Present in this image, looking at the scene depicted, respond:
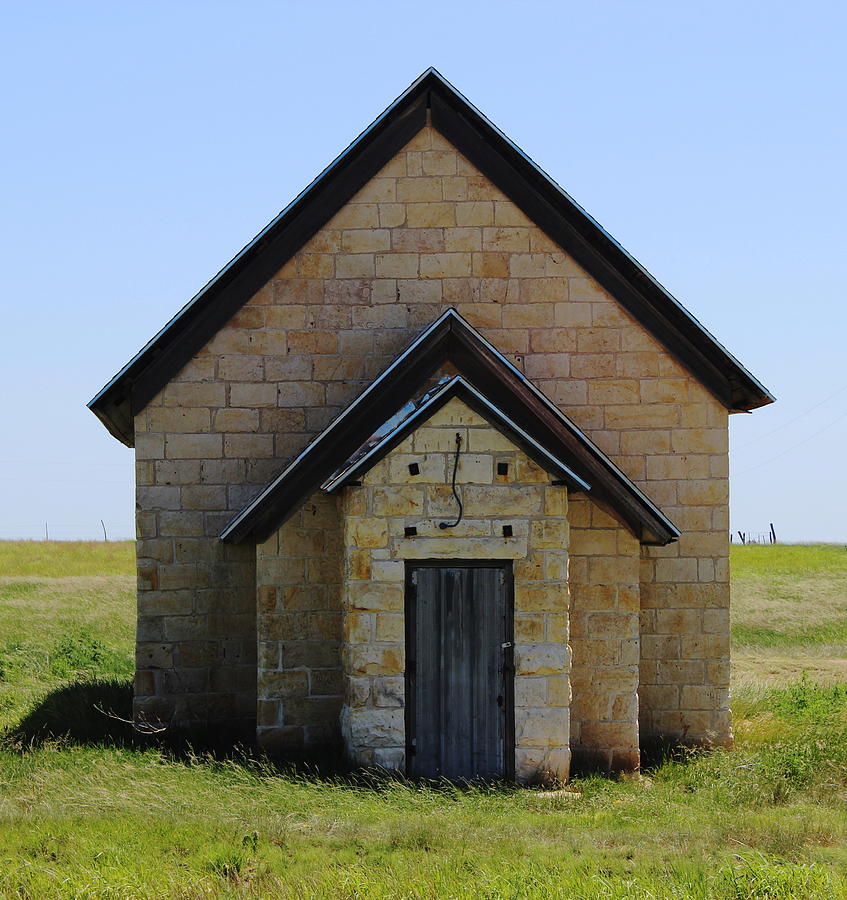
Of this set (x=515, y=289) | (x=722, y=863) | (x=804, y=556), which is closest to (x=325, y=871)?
(x=722, y=863)

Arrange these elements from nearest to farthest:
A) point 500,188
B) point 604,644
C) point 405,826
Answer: point 405,826 < point 604,644 < point 500,188

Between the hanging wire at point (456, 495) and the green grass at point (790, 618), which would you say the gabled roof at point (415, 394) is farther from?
the green grass at point (790, 618)

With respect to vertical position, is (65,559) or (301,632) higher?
(301,632)

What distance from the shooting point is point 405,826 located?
338 inches

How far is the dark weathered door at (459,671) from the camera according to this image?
34.7ft

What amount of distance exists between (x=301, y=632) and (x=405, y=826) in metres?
3.13

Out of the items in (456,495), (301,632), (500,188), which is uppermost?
(500,188)

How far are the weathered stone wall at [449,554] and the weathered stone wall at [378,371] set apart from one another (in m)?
2.27

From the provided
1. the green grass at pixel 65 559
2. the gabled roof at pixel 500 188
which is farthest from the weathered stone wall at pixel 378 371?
the green grass at pixel 65 559

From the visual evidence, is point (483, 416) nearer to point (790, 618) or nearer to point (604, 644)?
point (604, 644)

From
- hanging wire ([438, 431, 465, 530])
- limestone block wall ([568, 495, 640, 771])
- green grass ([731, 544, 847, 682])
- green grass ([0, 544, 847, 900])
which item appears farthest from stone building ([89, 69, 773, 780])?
green grass ([731, 544, 847, 682])

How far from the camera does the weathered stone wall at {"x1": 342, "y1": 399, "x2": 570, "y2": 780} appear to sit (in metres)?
10.5

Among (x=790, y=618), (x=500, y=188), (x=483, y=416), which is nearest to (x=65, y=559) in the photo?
(x=790, y=618)

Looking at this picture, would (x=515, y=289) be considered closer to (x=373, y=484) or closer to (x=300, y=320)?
(x=300, y=320)
